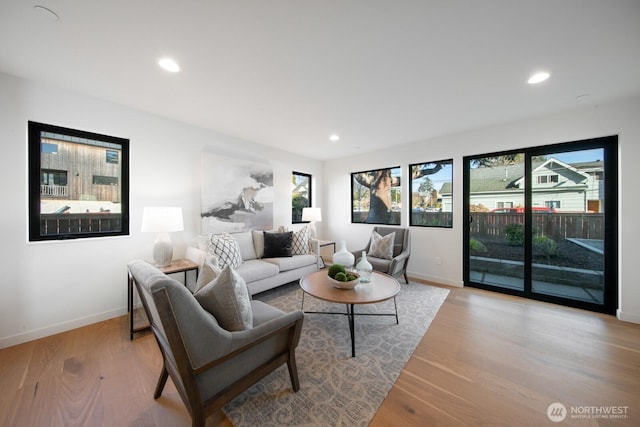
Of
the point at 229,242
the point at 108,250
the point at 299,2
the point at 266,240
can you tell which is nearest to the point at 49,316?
the point at 108,250

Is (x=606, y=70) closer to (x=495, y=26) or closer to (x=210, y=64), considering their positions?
(x=495, y=26)

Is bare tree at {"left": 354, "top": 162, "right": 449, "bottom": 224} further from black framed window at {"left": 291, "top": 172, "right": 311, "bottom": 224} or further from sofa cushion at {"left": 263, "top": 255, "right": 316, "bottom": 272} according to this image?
sofa cushion at {"left": 263, "top": 255, "right": 316, "bottom": 272}

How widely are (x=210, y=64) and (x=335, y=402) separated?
272cm

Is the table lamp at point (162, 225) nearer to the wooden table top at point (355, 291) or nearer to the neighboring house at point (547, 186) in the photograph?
the wooden table top at point (355, 291)

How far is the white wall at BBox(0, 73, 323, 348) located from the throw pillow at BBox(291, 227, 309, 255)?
147 cm

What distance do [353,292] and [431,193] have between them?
105 inches

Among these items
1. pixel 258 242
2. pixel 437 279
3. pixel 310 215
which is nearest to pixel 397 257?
pixel 437 279

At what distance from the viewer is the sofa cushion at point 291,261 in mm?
3244

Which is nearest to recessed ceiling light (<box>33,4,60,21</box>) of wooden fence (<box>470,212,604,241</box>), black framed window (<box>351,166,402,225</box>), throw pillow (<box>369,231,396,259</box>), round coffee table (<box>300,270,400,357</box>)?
round coffee table (<box>300,270,400,357</box>)

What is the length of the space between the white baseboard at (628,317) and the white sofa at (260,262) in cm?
369

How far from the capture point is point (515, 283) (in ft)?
10.6

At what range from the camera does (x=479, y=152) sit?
338 centimetres

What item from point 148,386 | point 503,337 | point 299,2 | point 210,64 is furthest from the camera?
point 503,337

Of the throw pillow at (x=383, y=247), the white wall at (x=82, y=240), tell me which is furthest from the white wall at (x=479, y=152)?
the white wall at (x=82, y=240)
